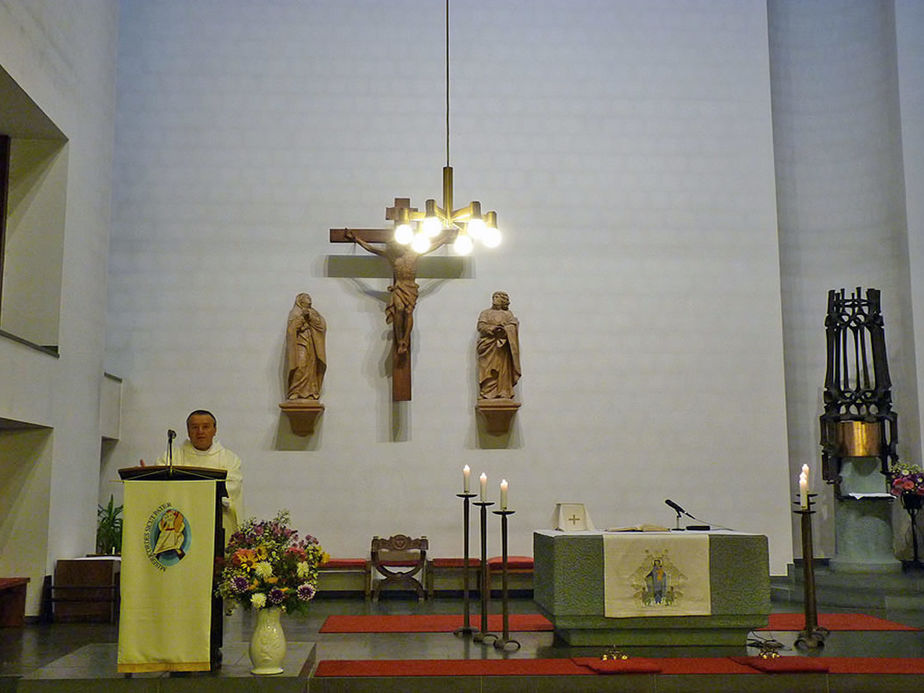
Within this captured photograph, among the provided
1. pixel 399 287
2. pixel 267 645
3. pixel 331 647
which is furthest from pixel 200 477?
pixel 399 287

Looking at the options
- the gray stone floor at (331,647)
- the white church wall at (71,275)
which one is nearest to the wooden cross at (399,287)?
the white church wall at (71,275)

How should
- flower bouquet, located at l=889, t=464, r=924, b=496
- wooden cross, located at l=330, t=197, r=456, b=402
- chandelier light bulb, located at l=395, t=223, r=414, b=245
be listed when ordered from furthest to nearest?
wooden cross, located at l=330, t=197, r=456, b=402, flower bouquet, located at l=889, t=464, r=924, b=496, chandelier light bulb, located at l=395, t=223, r=414, b=245

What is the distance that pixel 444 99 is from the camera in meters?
12.0

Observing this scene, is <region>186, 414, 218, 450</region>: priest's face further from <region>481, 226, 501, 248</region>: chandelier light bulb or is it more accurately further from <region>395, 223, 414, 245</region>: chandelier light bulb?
<region>481, 226, 501, 248</region>: chandelier light bulb

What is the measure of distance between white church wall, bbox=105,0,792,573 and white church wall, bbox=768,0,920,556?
2.60 feet

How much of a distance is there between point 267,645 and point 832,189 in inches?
380

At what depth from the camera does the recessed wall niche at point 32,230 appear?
30.6ft

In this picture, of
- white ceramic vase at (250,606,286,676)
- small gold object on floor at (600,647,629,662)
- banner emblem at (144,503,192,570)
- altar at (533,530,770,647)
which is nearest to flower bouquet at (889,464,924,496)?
altar at (533,530,770,647)

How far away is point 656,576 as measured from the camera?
744 cm

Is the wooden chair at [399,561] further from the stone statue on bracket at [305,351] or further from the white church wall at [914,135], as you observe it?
the white church wall at [914,135]

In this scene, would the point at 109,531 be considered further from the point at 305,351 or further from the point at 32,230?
the point at 32,230

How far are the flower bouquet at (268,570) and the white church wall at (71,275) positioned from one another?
327 cm

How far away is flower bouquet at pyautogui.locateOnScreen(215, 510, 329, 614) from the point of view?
584cm

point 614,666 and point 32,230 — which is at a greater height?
point 32,230
